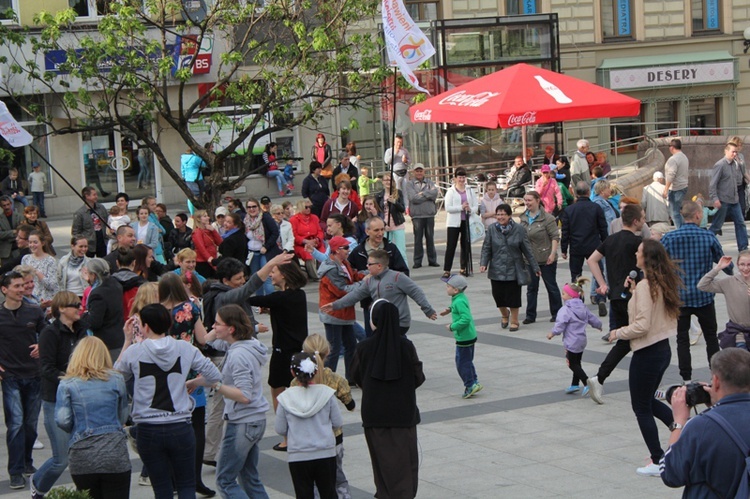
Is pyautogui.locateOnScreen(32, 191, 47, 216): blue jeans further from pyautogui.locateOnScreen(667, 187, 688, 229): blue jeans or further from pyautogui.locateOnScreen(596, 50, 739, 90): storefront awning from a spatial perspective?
pyautogui.locateOnScreen(596, 50, 739, 90): storefront awning

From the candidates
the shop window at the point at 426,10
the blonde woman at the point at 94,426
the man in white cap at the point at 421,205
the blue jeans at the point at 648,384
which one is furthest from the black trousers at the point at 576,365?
the shop window at the point at 426,10

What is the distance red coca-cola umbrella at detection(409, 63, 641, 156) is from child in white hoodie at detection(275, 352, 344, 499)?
1310 centimetres

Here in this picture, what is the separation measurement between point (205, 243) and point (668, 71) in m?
25.5

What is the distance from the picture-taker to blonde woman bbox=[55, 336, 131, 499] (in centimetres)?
712

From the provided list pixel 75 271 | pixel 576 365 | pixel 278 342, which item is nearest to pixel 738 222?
pixel 576 365

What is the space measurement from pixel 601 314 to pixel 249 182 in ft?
59.9

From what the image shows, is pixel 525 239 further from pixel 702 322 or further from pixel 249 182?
pixel 249 182

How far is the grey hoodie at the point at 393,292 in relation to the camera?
10.9 meters

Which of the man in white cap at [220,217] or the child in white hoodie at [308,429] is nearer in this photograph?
the child in white hoodie at [308,429]

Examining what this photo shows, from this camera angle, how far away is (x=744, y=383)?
17.5ft

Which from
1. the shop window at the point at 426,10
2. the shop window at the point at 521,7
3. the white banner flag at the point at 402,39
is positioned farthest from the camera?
the shop window at the point at 521,7

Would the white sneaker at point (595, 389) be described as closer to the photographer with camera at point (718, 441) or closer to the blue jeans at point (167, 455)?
the blue jeans at point (167, 455)

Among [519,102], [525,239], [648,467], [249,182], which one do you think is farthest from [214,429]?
[249,182]

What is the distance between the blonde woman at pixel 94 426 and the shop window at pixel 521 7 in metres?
Answer: 31.8
